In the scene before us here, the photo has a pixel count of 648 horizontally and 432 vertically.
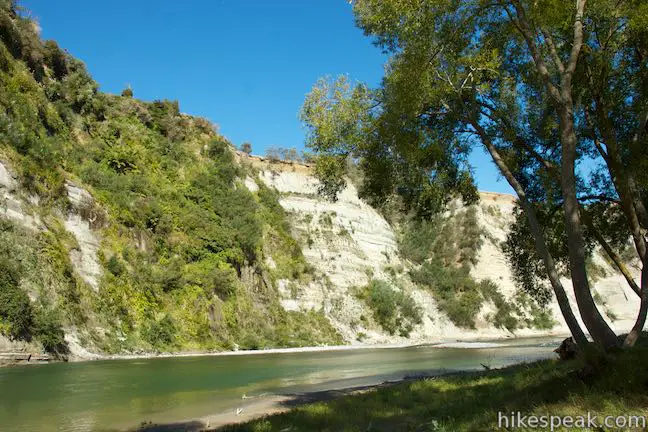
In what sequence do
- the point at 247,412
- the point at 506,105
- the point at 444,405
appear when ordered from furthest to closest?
the point at 506,105
the point at 247,412
the point at 444,405

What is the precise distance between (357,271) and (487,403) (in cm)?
4636

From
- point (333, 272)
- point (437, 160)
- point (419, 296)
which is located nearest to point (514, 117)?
point (437, 160)

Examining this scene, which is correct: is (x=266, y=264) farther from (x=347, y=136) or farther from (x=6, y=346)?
(x=347, y=136)

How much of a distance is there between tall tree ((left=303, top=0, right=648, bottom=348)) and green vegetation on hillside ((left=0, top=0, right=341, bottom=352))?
17.6 metres

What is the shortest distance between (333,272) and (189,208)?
17442 millimetres

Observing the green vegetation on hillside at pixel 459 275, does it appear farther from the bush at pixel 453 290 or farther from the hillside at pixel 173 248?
the hillside at pixel 173 248

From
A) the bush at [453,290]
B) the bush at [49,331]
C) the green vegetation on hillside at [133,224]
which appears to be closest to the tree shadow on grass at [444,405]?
the bush at [49,331]

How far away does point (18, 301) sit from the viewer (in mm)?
21484

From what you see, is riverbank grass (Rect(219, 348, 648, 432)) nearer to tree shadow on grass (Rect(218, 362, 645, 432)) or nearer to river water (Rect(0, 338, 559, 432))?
tree shadow on grass (Rect(218, 362, 645, 432))

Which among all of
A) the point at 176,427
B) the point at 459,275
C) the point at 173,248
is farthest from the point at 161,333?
the point at 459,275

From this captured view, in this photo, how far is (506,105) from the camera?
1263 centimetres

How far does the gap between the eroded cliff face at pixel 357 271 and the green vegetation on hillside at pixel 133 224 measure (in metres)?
2.73

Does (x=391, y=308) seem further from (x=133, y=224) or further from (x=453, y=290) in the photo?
(x=133, y=224)

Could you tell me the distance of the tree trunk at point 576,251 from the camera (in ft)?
26.2
